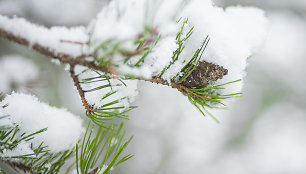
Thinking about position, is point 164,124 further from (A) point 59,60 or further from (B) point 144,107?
(A) point 59,60

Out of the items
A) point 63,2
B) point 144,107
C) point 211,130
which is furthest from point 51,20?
point 211,130

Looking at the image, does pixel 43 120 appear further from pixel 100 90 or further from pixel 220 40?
pixel 220 40

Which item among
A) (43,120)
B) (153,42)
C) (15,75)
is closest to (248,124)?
(15,75)

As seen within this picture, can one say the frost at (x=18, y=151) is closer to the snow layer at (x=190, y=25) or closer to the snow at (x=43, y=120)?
the snow at (x=43, y=120)

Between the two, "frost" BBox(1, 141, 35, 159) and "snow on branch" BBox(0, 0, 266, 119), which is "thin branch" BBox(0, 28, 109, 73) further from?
"frost" BBox(1, 141, 35, 159)

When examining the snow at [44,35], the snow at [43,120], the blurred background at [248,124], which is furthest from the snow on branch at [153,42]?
the blurred background at [248,124]

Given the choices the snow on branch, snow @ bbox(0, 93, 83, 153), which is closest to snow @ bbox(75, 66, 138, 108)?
the snow on branch

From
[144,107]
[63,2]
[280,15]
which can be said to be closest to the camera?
[63,2]
